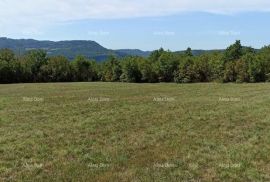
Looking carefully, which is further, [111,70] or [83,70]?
[83,70]

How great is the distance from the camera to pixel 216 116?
32969 millimetres

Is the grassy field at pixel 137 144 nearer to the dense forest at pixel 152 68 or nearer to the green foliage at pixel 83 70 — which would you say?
the dense forest at pixel 152 68

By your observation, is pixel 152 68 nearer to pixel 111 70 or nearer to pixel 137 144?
pixel 111 70

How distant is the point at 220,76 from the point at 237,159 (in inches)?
3756

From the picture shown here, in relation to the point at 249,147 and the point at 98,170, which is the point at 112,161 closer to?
the point at 98,170

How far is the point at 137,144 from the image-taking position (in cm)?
2327

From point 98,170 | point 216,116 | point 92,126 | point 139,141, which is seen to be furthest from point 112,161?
point 216,116

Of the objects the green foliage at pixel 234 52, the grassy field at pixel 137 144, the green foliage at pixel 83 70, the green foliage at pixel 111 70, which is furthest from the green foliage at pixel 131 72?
the grassy field at pixel 137 144

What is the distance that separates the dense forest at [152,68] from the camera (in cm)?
10956

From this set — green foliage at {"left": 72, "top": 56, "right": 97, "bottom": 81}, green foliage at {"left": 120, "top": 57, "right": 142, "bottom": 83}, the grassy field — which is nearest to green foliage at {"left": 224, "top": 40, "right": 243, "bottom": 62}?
green foliage at {"left": 120, "top": 57, "right": 142, "bottom": 83}

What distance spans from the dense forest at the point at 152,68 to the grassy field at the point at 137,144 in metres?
73.7

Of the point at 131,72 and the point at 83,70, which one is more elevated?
the point at 83,70

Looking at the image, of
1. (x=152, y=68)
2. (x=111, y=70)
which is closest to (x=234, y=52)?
(x=152, y=68)

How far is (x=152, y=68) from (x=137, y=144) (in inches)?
4081
